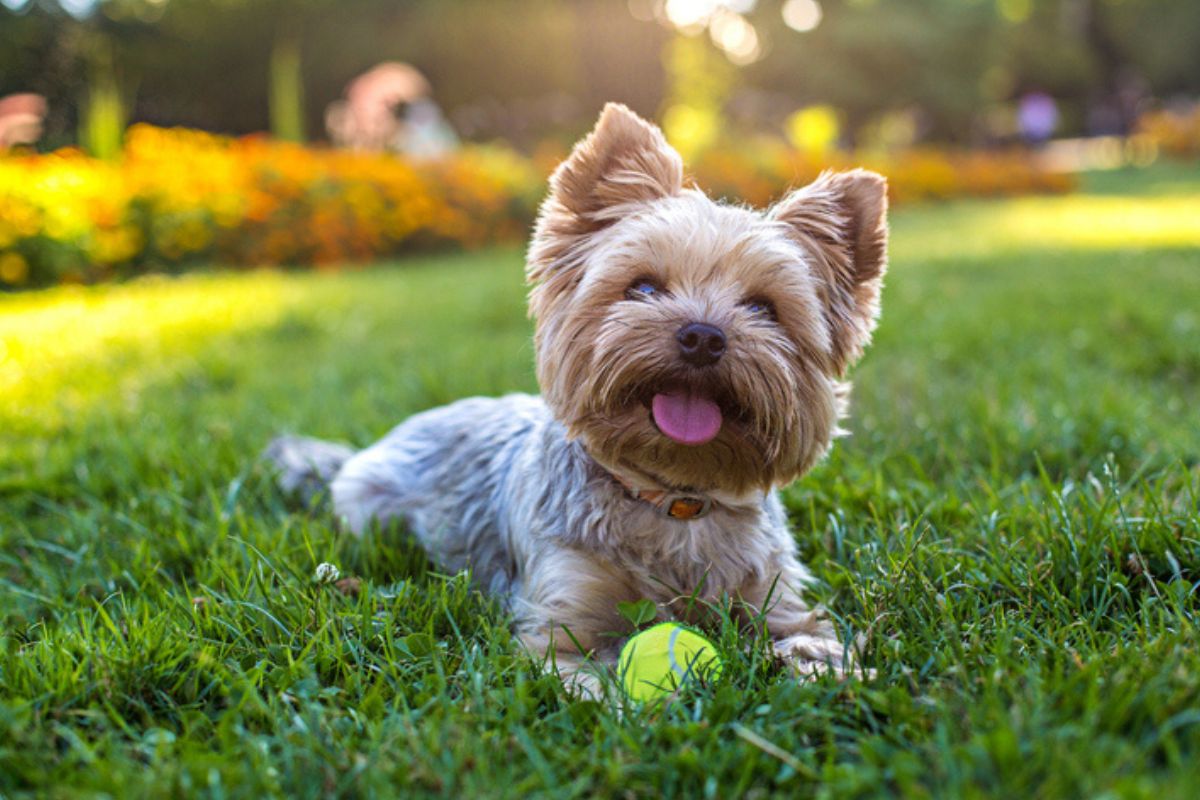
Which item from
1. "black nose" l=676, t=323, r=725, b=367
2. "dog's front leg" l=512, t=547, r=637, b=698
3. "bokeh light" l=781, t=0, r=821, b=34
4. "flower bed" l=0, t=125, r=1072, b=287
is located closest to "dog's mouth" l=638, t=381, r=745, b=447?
"black nose" l=676, t=323, r=725, b=367

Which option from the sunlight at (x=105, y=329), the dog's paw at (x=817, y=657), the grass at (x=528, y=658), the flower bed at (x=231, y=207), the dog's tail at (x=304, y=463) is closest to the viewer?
the grass at (x=528, y=658)

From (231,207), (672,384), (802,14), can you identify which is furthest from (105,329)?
(802,14)

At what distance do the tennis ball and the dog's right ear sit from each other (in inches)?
52.2

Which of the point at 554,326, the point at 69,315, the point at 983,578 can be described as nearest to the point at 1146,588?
the point at 983,578

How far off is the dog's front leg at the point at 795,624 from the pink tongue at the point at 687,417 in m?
0.49

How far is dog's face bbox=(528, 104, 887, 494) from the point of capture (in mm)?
2924

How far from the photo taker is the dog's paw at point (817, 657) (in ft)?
8.32

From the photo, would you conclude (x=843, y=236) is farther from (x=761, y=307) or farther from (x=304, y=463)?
(x=304, y=463)

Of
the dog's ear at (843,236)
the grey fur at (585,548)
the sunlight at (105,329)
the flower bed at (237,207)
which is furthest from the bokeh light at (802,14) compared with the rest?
the grey fur at (585,548)

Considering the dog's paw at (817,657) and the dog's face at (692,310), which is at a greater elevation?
the dog's face at (692,310)

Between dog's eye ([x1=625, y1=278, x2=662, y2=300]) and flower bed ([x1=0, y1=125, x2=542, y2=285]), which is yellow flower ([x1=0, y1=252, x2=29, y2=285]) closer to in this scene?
flower bed ([x1=0, y1=125, x2=542, y2=285])

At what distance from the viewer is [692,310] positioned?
295cm

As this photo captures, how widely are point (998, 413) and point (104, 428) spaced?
4635mm

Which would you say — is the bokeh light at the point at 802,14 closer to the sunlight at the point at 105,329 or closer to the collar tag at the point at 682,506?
the sunlight at the point at 105,329
